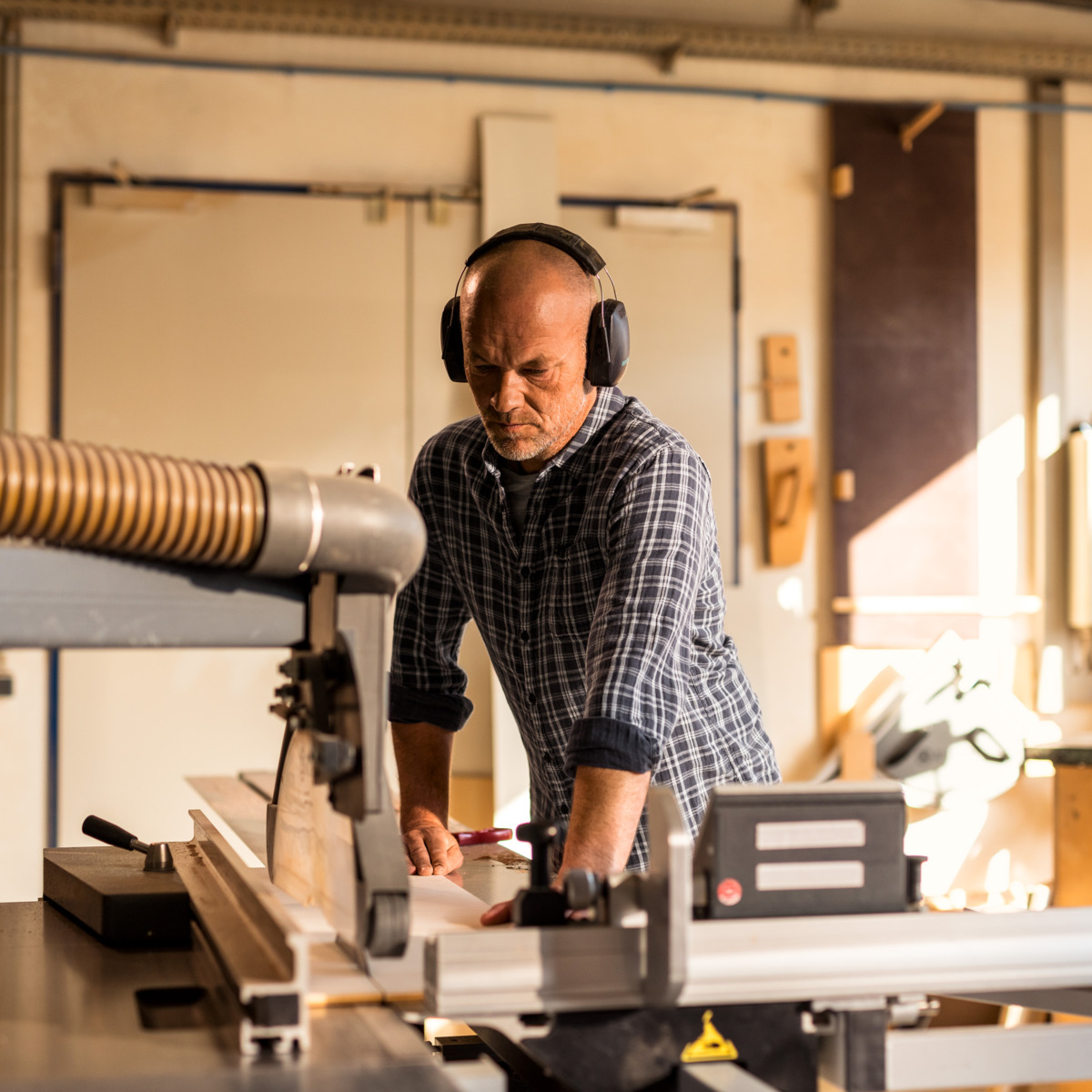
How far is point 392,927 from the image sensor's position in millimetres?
945

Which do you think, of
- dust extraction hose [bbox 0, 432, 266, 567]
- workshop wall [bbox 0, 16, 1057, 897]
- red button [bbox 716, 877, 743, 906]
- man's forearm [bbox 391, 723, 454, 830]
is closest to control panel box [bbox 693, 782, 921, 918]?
red button [bbox 716, 877, 743, 906]

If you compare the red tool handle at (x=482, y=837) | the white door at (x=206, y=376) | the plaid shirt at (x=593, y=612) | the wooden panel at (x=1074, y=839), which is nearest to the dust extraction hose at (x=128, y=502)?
Result: the plaid shirt at (x=593, y=612)

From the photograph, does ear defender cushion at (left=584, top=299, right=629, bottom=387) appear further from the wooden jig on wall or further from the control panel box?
the wooden jig on wall

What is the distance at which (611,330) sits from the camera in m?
1.61

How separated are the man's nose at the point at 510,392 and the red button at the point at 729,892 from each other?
78cm

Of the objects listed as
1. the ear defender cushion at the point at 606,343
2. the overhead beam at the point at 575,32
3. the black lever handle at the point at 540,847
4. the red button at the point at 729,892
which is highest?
the overhead beam at the point at 575,32

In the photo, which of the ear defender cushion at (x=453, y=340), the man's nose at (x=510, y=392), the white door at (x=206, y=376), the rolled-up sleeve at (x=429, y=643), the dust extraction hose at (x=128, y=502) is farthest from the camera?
the white door at (x=206, y=376)

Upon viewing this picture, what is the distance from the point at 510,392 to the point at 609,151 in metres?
2.52

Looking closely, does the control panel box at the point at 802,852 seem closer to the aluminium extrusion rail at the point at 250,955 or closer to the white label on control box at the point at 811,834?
the white label on control box at the point at 811,834

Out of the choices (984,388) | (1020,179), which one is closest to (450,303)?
(984,388)

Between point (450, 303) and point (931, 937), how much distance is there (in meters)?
1.11

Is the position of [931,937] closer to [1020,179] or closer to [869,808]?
[869,808]

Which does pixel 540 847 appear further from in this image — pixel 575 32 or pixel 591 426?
pixel 575 32

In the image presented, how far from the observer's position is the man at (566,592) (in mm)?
1324
